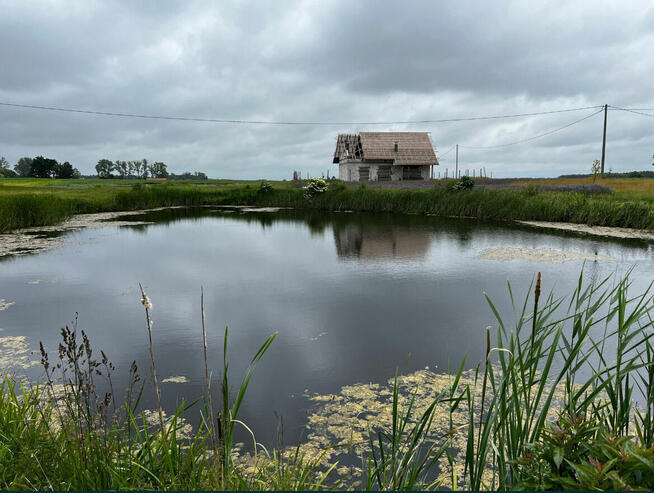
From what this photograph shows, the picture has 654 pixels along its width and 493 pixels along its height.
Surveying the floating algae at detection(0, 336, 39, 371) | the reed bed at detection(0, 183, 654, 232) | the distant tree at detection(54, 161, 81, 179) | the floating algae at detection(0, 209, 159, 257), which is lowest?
the floating algae at detection(0, 336, 39, 371)

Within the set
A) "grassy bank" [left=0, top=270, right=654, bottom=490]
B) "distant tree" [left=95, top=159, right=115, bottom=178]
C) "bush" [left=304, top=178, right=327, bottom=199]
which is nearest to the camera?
"grassy bank" [left=0, top=270, right=654, bottom=490]

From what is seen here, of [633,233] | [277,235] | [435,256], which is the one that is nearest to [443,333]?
[435,256]

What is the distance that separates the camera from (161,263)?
9648mm

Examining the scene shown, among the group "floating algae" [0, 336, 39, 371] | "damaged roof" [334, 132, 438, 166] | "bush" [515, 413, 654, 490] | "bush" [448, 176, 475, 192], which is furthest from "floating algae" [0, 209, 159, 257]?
"damaged roof" [334, 132, 438, 166]

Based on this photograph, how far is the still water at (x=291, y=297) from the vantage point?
4.26 meters

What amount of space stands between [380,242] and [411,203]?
9.15m

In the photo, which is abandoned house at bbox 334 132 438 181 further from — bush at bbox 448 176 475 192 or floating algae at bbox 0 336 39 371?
floating algae at bbox 0 336 39 371

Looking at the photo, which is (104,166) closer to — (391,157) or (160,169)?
(160,169)

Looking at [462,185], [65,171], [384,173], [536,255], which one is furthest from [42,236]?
[65,171]

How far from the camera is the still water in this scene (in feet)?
14.0

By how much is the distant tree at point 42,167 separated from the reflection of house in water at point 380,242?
57.2 meters

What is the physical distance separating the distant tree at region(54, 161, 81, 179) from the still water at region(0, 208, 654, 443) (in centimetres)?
5360

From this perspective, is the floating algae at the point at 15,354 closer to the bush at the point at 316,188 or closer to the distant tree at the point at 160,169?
the bush at the point at 316,188

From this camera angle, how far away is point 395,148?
3288 cm
